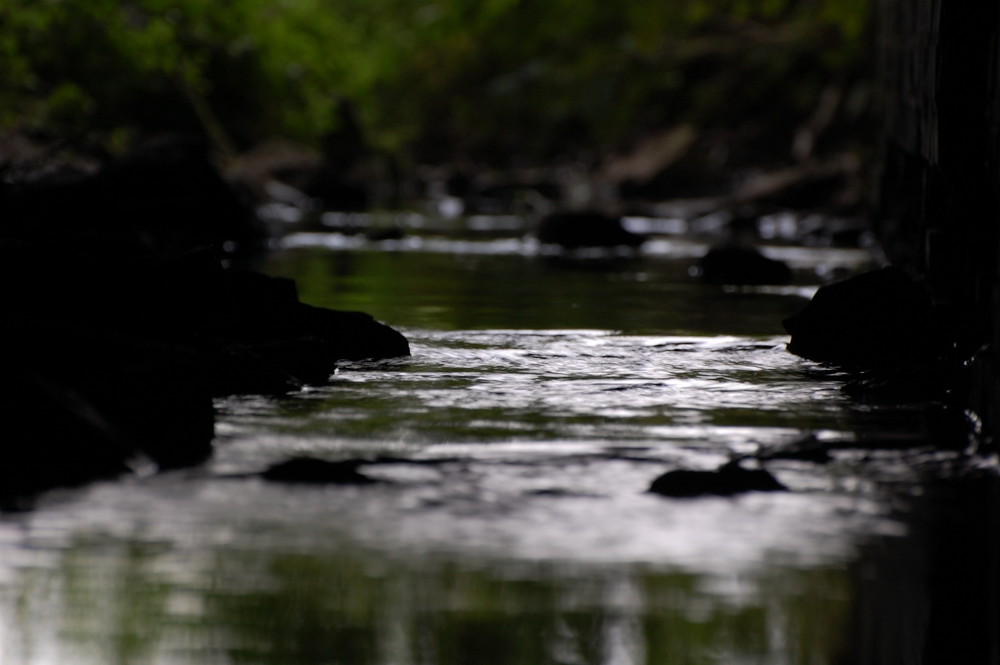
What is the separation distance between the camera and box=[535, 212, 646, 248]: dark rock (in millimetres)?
16922

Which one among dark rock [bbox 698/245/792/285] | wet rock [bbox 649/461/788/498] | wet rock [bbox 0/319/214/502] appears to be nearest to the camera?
wet rock [bbox 649/461/788/498]

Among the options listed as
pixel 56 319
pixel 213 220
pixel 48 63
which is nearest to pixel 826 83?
pixel 48 63

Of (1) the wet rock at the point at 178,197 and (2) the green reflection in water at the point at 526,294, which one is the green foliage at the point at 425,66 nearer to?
(1) the wet rock at the point at 178,197

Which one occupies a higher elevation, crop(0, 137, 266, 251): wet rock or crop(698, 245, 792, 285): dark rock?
crop(0, 137, 266, 251): wet rock

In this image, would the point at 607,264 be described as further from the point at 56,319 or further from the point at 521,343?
the point at 56,319

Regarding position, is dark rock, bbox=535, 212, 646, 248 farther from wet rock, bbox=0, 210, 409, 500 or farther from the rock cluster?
wet rock, bbox=0, 210, 409, 500

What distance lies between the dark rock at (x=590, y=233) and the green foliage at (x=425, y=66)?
6408mm

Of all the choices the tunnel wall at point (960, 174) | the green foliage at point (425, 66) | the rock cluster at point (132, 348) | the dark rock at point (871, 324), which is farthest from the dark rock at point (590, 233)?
the dark rock at point (871, 324)

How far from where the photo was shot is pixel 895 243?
13352 millimetres

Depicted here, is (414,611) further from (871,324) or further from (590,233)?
(590,233)

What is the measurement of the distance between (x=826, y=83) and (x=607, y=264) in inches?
702

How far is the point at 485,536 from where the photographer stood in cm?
421

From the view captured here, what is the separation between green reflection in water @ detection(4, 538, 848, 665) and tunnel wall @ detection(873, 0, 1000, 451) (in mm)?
1762

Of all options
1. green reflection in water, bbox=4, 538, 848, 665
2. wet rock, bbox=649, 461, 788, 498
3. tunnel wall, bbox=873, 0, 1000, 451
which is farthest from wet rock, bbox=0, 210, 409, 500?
tunnel wall, bbox=873, 0, 1000, 451
